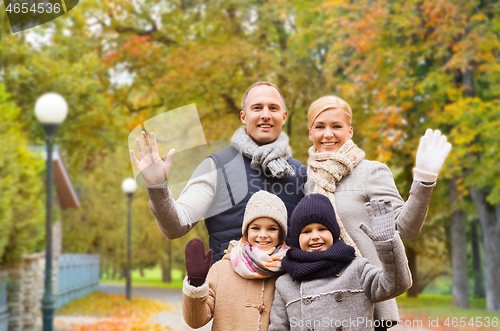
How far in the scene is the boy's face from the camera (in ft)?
8.21

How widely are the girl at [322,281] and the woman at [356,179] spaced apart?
15 centimetres

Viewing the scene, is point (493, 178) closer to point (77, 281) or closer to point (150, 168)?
point (150, 168)

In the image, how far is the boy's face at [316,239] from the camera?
250cm

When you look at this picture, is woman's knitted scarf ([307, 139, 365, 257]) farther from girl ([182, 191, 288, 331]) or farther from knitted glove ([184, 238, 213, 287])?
knitted glove ([184, 238, 213, 287])

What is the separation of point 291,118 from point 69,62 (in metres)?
7.44

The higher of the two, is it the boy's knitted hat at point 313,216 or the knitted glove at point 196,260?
the boy's knitted hat at point 313,216

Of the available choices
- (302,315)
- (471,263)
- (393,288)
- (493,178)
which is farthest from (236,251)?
(471,263)

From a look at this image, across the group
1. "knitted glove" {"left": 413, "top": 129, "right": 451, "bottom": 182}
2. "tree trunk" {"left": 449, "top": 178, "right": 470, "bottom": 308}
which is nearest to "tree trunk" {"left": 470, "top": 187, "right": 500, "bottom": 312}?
"tree trunk" {"left": 449, "top": 178, "right": 470, "bottom": 308}

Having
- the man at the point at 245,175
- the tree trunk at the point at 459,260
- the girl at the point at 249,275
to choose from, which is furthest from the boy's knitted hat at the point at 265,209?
the tree trunk at the point at 459,260

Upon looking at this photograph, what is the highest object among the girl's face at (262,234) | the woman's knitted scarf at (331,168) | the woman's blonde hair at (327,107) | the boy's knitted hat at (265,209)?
the woman's blonde hair at (327,107)

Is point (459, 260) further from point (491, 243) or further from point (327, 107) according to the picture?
point (327, 107)

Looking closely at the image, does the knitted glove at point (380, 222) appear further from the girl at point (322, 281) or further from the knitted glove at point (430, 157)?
the knitted glove at point (430, 157)

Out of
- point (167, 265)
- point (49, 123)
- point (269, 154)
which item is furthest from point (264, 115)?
point (167, 265)

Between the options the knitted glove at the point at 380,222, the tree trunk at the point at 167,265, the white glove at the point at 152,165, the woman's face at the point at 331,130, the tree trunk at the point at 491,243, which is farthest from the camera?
the tree trunk at the point at 167,265
